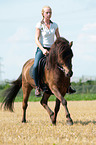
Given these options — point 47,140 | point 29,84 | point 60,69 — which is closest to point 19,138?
point 47,140

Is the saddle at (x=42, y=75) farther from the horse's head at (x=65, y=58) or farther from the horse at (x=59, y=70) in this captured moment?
the horse's head at (x=65, y=58)

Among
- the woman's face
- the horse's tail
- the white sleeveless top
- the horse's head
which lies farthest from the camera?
the horse's tail

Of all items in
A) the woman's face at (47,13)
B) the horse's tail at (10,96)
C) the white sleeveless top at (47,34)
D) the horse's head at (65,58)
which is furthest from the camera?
the horse's tail at (10,96)

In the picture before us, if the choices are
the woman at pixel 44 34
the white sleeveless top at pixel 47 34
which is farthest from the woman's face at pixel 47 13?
the white sleeveless top at pixel 47 34

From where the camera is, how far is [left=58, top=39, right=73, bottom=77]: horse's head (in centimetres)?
692

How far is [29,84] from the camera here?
30.2 ft

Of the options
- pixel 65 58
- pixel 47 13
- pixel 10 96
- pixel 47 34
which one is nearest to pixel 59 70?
pixel 65 58

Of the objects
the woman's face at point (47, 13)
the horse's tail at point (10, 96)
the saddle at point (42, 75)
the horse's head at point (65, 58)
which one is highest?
the woman's face at point (47, 13)

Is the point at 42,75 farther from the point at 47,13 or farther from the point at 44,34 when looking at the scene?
the point at 47,13

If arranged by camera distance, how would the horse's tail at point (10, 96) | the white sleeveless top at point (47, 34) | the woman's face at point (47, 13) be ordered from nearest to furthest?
the woman's face at point (47, 13) → the white sleeveless top at point (47, 34) → the horse's tail at point (10, 96)

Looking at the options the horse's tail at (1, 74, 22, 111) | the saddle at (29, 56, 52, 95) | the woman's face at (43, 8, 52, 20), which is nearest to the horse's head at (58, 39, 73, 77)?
the saddle at (29, 56, 52, 95)

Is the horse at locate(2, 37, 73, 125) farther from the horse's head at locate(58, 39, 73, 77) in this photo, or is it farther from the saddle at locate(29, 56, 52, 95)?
the saddle at locate(29, 56, 52, 95)

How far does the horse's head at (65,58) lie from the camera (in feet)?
22.7

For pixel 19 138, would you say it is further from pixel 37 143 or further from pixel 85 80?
pixel 85 80
